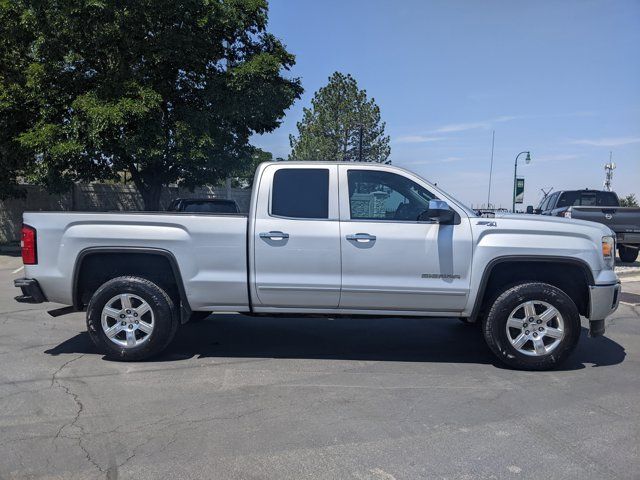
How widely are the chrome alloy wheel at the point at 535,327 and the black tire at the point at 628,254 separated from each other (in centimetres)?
1177

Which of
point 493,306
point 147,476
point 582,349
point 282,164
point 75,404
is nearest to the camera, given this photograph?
point 147,476

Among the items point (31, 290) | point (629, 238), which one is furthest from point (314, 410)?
point (629, 238)

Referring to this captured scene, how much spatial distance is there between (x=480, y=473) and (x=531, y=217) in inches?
120

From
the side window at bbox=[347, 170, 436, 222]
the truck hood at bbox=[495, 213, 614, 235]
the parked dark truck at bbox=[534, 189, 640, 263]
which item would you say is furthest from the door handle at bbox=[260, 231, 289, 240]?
the parked dark truck at bbox=[534, 189, 640, 263]

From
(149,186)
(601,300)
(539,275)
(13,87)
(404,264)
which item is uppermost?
(13,87)

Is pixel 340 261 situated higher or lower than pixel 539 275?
higher

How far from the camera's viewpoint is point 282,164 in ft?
19.4

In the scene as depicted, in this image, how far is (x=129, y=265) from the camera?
19.6 feet

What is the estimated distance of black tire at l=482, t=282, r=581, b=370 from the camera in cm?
545

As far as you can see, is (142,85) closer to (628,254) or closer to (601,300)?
(601,300)

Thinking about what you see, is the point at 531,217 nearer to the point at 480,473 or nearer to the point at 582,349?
the point at 582,349

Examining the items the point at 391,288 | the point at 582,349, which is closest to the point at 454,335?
the point at 582,349

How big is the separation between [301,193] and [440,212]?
1440mm

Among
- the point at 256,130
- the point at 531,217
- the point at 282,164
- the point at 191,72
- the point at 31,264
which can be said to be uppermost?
the point at 191,72
